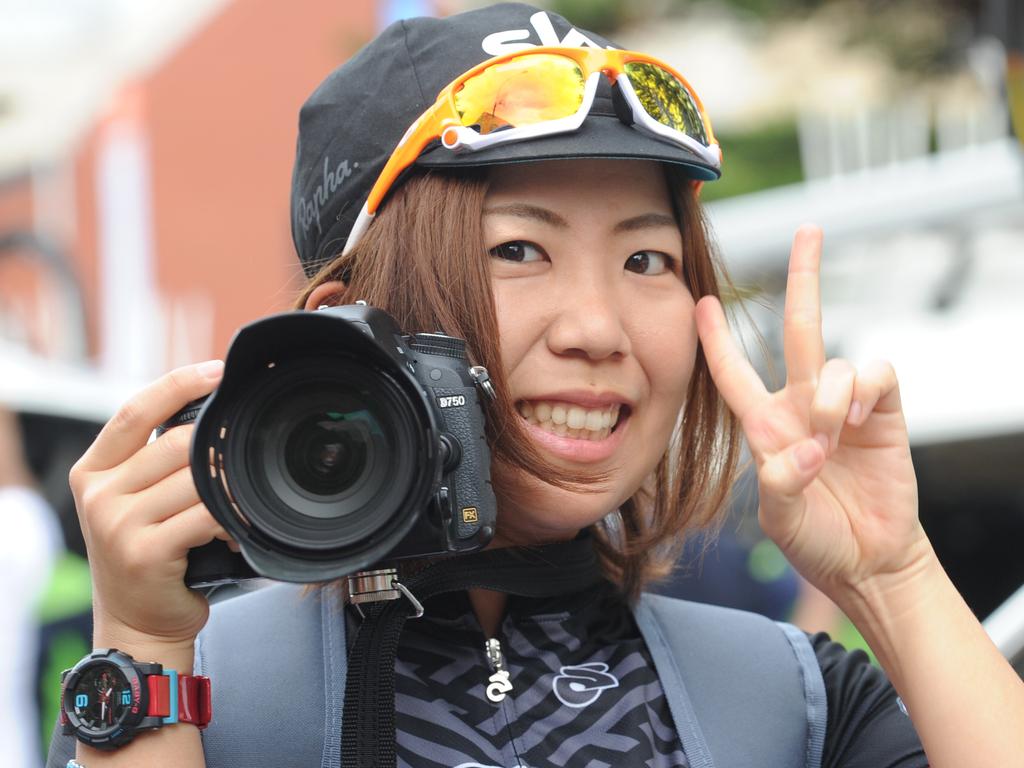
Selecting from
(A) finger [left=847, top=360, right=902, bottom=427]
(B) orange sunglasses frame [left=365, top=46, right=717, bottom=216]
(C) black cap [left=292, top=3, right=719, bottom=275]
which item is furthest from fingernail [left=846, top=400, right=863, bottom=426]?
(B) orange sunglasses frame [left=365, top=46, right=717, bottom=216]

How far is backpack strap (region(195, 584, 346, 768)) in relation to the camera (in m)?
1.40

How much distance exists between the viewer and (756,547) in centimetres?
377

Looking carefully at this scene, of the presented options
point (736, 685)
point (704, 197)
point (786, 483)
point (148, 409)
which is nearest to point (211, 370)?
point (148, 409)

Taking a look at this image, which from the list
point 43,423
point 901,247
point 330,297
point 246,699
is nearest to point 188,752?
point 246,699

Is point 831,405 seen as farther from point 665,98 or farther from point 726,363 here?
point 665,98

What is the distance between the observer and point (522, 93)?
1455mm

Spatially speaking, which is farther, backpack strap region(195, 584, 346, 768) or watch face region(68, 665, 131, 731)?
backpack strap region(195, 584, 346, 768)

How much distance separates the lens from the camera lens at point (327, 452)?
125cm

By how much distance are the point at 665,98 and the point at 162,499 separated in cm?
71

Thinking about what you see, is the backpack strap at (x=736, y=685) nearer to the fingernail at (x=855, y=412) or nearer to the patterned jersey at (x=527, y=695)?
the patterned jersey at (x=527, y=695)

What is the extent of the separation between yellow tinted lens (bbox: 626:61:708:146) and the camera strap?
500mm

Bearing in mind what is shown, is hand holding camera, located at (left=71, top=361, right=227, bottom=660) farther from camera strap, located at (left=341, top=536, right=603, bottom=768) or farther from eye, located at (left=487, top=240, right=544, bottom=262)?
eye, located at (left=487, top=240, right=544, bottom=262)

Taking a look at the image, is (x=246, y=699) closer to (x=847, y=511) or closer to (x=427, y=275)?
(x=427, y=275)

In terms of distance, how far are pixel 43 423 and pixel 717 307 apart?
376 cm
